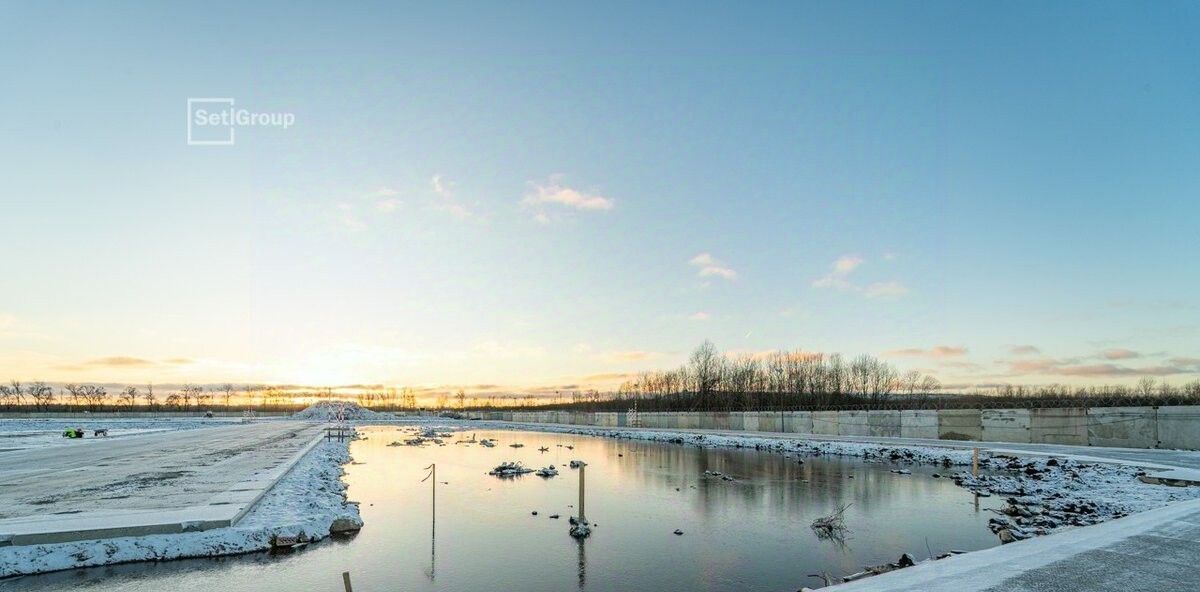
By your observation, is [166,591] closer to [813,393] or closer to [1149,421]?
[1149,421]

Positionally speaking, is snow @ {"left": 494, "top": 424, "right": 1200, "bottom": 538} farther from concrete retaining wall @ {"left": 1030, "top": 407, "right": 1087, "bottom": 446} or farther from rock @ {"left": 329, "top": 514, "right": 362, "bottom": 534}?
rock @ {"left": 329, "top": 514, "right": 362, "bottom": 534}

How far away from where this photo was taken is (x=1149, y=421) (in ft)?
115

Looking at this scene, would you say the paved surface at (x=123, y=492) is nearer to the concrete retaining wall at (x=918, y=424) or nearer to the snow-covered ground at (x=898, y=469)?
the snow-covered ground at (x=898, y=469)

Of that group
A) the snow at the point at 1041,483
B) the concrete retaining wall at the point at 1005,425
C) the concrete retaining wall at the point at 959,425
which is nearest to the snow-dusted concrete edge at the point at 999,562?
the snow at the point at 1041,483

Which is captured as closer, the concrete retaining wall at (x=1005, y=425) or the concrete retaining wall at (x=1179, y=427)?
the concrete retaining wall at (x=1179, y=427)

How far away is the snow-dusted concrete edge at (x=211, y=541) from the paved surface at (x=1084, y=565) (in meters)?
12.9

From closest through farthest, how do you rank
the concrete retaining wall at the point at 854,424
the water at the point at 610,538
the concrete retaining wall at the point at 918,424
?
the water at the point at 610,538 → the concrete retaining wall at the point at 918,424 → the concrete retaining wall at the point at 854,424

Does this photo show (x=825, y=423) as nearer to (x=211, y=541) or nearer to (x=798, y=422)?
(x=798, y=422)

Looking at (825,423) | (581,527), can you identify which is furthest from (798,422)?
(581,527)

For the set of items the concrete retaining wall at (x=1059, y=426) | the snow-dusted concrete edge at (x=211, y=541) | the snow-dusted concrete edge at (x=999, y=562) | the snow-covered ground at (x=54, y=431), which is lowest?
the snow-covered ground at (x=54, y=431)

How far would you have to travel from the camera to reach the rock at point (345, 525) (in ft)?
56.2

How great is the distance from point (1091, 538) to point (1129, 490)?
1085 cm

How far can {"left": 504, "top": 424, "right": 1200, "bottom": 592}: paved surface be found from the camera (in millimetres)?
9125

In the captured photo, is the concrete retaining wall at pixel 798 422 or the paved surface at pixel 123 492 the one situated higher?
the paved surface at pixel 123 492
